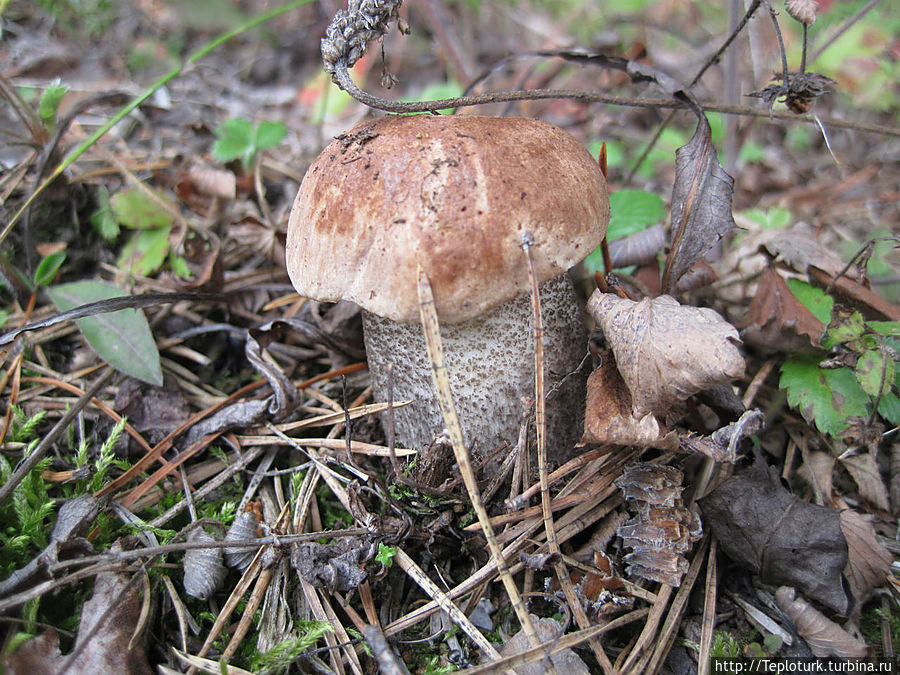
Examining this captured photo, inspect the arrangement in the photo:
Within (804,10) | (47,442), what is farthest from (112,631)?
(804,10)

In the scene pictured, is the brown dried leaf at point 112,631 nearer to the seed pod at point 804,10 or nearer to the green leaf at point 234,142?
the green leaf at point 234,142

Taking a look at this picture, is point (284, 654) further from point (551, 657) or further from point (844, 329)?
point (844, 329)

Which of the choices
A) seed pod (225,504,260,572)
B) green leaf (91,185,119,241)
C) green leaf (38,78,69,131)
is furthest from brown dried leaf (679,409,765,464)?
green leaf (38,78,69,131)

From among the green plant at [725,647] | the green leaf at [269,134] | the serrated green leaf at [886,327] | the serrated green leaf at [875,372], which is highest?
the green leaf at [269,134]

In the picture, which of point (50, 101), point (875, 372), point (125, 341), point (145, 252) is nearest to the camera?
point (875, 372)


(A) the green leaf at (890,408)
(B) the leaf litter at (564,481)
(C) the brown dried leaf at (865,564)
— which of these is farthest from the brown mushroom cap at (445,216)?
(C) the brown dried leaf at (865,564)

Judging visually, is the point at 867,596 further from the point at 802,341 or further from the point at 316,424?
the point at 316,424

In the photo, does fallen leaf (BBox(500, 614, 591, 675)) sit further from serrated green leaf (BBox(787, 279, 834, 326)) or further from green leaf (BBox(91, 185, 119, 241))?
green leaf (BBox(91, 185, 119, 241))

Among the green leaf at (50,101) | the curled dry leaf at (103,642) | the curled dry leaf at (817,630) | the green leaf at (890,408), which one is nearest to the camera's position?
the curled dry leaf at (103,642)
